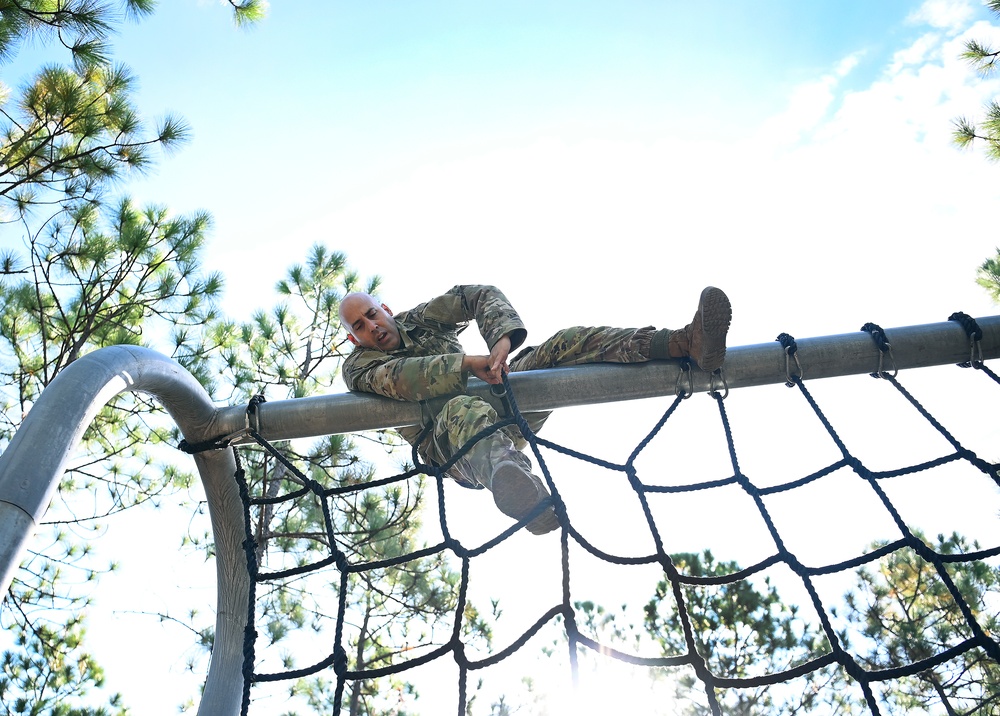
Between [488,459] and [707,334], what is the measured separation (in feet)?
2.35

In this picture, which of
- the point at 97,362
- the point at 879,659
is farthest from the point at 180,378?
the point at 879,659

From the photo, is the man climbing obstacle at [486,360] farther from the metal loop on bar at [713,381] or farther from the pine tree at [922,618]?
the pine tree at [922,618]

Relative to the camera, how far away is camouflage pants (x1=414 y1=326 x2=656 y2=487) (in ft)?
6.97

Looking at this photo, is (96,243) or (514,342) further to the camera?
(96,243)

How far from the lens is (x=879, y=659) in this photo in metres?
6.34

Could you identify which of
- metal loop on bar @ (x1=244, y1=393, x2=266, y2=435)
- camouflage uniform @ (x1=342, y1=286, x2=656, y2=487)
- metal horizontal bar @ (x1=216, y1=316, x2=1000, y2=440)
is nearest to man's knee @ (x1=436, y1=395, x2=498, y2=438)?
camouflage uniform @ (x1=342, y1=286, x2=656, y2=487)

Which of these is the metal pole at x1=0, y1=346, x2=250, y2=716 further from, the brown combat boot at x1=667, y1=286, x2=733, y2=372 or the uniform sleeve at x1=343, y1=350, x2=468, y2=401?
the brown combat boot at x1=667, y1=286, x2=733, y2=372

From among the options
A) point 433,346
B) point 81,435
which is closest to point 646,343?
point 433,346

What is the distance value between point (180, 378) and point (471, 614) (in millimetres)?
4039

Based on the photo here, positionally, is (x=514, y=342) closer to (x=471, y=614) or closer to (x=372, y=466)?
(x=372, y=466)

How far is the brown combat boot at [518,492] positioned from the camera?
77.0 inches

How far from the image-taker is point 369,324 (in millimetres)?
2803

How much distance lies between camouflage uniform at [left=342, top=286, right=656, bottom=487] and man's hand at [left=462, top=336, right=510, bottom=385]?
0.11 feet

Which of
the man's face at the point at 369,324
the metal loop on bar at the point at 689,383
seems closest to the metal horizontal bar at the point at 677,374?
the metal loop on bar at the point at 689,383
